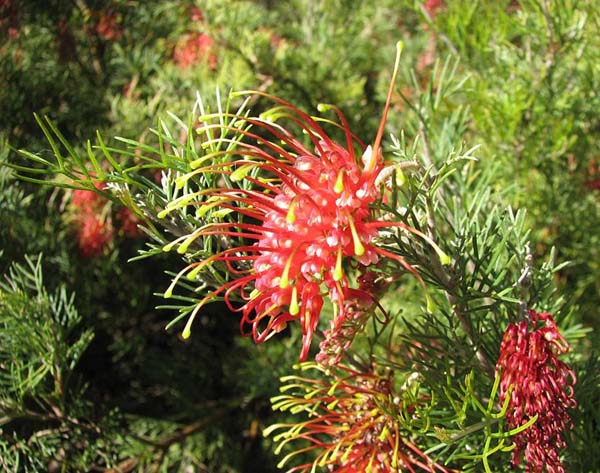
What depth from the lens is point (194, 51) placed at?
3.38 ft

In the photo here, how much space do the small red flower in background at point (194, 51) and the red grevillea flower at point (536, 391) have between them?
0.73 metres

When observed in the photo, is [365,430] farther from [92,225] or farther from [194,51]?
[194,51]

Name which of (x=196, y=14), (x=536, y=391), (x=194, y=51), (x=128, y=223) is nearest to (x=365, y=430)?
(x=536, y=391)

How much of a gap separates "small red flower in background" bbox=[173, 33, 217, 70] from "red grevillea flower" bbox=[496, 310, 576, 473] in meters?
0.73

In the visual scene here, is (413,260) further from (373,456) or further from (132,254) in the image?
(132,254)

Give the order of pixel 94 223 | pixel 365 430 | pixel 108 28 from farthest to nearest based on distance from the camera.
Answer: pixel 108 28
pixel 94 223
pixel 365 430

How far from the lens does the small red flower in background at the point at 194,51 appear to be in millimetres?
992

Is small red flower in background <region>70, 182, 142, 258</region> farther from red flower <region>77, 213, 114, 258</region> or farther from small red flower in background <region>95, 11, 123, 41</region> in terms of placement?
small red flower in background <region>95, 11, 123, 41</region>

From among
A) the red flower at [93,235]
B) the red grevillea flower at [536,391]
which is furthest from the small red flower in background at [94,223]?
the red grevillea flower at [536,391]

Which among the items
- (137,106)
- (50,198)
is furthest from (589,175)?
(50,198)

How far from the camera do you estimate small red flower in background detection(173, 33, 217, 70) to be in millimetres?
992

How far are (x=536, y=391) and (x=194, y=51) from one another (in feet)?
2.77

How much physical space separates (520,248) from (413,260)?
4.5 inches

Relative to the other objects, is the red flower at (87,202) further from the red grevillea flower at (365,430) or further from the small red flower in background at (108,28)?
the red grevillea flower at (365,430)
